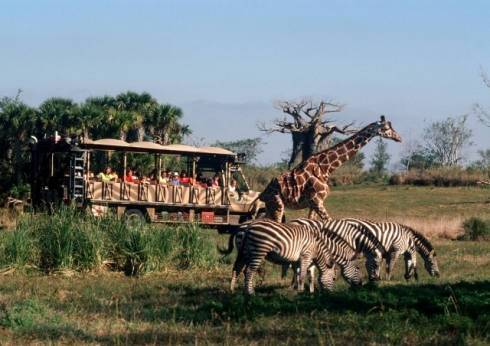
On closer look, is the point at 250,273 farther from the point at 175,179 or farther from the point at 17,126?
the point at 17,126

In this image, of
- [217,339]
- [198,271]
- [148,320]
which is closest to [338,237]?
[198,271]

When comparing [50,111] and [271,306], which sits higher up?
[50,111]

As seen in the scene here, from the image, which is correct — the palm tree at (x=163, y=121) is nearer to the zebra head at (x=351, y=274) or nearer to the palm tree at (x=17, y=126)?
the palm tree at (x=17, y=126)

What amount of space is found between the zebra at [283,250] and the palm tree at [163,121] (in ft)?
83.2

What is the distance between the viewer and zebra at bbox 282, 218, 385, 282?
17.7 m

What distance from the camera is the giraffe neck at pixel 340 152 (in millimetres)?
23906

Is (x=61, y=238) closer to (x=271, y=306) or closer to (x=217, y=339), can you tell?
(x=271, y=306)

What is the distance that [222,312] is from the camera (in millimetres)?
12352

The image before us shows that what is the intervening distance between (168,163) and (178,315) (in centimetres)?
2627

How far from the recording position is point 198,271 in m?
18.9

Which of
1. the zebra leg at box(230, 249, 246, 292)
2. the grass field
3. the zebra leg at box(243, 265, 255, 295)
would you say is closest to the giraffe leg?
the grass field

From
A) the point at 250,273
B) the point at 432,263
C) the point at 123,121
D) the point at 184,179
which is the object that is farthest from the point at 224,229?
the point at 250,273

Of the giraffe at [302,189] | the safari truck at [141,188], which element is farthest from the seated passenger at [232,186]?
the giraffe at [302,189]

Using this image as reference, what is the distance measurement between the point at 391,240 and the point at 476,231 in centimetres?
1071
